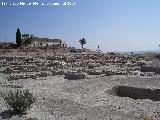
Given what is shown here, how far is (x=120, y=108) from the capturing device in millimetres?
14211

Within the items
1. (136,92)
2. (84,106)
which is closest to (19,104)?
(84,106)

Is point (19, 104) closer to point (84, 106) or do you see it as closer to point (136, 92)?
point (84, 106)

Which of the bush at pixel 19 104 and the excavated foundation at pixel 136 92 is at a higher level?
the bush at pixel 19 104

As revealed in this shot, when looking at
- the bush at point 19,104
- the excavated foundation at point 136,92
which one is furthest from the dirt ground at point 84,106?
the excavated foundation at point 136,92

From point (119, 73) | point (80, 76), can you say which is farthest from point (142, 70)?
point (80, 76)

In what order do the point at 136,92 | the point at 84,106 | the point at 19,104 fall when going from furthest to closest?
the point at 136,92 < the point at 84,106 < the point at 19,104

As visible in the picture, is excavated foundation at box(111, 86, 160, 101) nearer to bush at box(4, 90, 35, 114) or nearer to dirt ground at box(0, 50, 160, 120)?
dirt ground at box(0, 50, 160, 120)

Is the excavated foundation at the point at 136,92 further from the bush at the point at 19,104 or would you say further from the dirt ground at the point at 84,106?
the bush at the point at 19,104

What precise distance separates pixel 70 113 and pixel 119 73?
50.2 feet

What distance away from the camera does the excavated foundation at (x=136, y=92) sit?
19.3 metres

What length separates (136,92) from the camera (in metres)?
20.1

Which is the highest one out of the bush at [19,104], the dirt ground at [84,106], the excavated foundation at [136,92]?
the bush at [19,104]

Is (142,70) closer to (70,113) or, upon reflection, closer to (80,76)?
(80,76)

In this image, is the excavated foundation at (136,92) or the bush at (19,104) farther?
the excavated foundation at (136,92)
